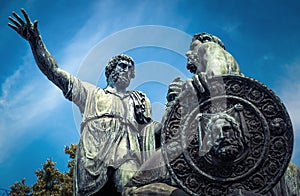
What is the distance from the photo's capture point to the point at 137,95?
7047mm

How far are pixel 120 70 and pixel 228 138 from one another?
9.87ft

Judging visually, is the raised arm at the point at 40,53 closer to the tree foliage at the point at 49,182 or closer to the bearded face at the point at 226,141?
the bearded face at the point at 226,141

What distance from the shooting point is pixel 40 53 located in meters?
6.83

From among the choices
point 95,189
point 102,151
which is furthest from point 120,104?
point 95,189

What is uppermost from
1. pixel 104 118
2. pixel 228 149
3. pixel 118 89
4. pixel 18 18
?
pixel 18 18

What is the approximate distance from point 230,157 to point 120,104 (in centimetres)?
269

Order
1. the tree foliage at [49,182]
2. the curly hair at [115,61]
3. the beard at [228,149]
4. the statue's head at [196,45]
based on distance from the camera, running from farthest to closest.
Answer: the tree foliage at [49,182] → the curly hair at [115,61] → the statue's head at [196,45] → the beard at [228,149]

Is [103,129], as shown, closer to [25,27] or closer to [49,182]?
[25,27]

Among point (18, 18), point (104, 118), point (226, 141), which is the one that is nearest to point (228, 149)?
point (226, 141)

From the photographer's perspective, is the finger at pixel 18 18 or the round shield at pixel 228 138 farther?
the finger at pixel 18 18

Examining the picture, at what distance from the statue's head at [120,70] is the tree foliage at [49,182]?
11.7 meters

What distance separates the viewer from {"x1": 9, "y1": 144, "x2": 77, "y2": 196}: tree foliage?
1828 cm

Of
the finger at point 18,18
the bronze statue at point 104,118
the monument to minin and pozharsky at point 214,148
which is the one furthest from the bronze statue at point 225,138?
the finger at point 18,18

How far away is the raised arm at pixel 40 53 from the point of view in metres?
6.84
